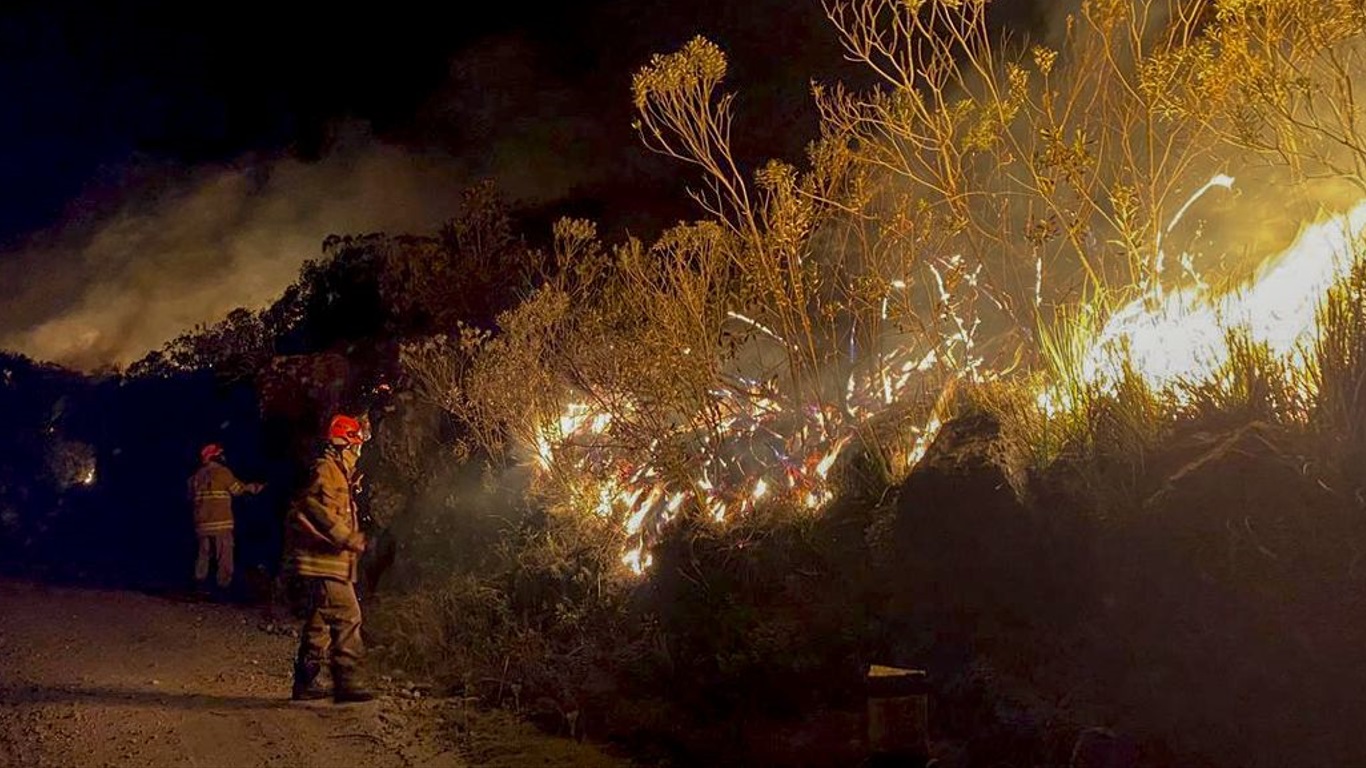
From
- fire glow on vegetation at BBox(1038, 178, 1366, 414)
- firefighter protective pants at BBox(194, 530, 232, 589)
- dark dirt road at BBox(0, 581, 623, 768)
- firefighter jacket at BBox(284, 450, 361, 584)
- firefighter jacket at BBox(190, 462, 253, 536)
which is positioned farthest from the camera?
firefighter jacket at BBox(190, 462, 253, 536)

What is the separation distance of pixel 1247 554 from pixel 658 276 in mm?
5443

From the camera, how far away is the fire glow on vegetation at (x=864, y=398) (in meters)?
6.74

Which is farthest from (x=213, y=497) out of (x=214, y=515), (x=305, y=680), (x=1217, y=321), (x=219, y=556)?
(x=1217, y=321)

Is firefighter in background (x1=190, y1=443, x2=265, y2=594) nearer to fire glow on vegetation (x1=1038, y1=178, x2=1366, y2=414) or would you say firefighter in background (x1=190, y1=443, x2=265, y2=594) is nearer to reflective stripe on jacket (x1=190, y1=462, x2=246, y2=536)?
reflective stripe on jacket (x1=190, y1=462, x2=246, y2=536)

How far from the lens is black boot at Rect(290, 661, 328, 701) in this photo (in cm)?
800

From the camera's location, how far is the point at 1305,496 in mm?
5449

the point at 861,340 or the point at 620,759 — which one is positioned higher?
the point at 861,340

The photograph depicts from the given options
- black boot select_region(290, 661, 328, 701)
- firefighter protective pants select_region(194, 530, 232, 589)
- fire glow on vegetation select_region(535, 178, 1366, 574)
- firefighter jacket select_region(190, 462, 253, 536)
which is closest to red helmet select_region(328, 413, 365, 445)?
black boot select_region(290, 661, 328, 701)

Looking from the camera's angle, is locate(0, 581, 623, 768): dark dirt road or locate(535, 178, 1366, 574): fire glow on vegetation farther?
locate(0, 581, 623, 768): dark dirt road

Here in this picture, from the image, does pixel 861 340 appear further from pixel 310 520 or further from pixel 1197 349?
pixel 310 520

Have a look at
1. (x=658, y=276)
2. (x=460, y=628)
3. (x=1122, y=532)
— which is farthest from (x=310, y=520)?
(x=1122, y=532)

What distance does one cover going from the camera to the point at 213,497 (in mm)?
13180

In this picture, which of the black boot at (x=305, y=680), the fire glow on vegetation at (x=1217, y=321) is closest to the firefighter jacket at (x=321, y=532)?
the black boot at (x=305, y=680)

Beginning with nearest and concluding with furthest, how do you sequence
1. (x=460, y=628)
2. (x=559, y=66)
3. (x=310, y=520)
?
(x=310, y=520) → (x=460, y=628) → (x=559, y=66)
